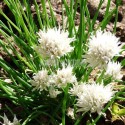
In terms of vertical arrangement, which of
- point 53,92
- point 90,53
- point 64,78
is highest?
point 90,53

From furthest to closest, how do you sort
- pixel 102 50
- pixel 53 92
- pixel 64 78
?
pixel 53 92 < pixel 64 78 < pixel 102 50

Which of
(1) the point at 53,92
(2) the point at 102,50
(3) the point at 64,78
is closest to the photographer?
(2) the point at 102,50

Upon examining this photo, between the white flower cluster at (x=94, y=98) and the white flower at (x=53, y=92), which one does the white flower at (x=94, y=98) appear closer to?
the white flower cluster at (x=94, y=98)

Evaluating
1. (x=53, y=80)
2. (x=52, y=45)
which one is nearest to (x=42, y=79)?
(x=53, y=80)

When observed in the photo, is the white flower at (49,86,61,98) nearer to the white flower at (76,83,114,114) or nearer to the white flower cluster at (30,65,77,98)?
the white flower cluster at (30,65,77,98)

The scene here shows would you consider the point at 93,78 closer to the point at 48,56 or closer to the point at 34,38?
the point at 34,38

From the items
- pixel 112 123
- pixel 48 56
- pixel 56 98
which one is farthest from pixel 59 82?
pixel 112 123

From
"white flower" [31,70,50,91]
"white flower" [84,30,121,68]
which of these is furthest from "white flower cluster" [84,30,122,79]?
"white flower" [31,70,50,91]

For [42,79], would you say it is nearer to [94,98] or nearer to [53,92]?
[53,92]
